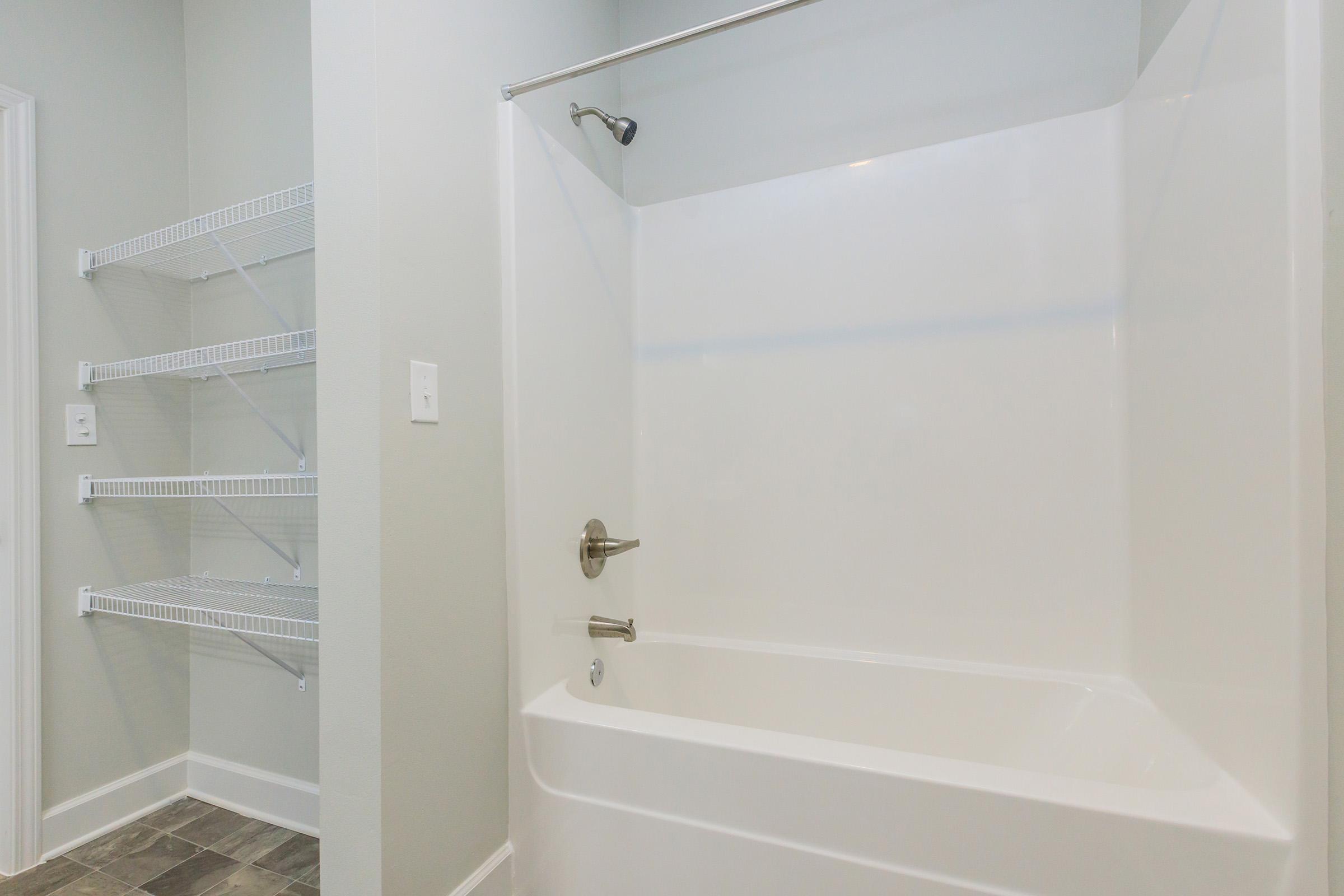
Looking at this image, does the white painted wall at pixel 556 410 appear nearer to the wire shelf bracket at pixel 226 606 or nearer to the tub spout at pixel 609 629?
the tub spout at pixel 609 629

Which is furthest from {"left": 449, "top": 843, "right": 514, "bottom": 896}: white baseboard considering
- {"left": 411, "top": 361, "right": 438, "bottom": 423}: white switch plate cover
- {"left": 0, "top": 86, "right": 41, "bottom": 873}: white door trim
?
{"left": 0, "top": 86, "right": 41, "bottom": 873}: white door trim

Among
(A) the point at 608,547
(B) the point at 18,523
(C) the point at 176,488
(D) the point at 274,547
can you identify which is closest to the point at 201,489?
(C) the point at 176,488

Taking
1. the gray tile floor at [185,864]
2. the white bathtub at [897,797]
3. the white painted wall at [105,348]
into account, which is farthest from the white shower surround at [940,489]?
the white painted wall at [105,348]

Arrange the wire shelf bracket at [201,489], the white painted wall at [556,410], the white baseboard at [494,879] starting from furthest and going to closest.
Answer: the wire shelf bracket at [201,489] → the white painted wall at [556,410] → the white baseboard at [494,879]

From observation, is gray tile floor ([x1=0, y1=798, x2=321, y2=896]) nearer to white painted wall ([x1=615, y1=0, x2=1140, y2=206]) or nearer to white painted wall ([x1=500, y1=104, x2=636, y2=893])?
white painted wall ([x1=500, y1=104, x2=636, y2=893])

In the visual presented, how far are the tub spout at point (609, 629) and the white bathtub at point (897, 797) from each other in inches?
4.2

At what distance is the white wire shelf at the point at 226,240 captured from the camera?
1.58 meters

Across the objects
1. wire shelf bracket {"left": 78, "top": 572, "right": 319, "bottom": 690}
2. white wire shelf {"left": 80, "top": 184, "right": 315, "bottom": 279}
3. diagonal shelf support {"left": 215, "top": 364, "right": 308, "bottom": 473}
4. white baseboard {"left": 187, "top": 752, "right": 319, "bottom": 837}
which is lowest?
white baseboard {"left": 187, "top": 752, "right": 319, "bottom": 837}

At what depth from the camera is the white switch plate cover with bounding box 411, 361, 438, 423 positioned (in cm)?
118

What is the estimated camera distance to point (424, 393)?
1.21 meters

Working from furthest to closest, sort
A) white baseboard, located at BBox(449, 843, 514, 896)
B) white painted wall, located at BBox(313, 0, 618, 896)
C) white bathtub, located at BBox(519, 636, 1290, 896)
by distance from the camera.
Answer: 1. white baseboard, located at BBox(449, 843, 514, 896)
2. white painted wall, located at BBox(313, 0, 618, 896)
3. white bathtub, located at BBox(519, 636, 1290, 896)

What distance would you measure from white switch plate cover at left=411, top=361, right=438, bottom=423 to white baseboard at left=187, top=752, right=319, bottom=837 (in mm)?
1344

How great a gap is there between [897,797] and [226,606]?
1.81 meters

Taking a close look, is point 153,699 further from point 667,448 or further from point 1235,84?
point 1235,84
